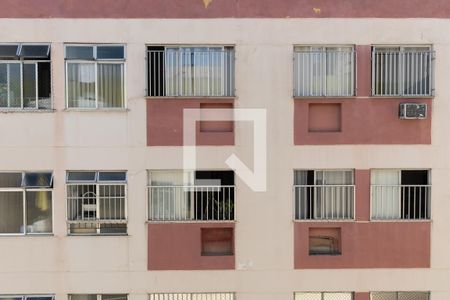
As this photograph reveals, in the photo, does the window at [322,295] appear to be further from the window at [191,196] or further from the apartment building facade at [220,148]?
the window at [191,196]

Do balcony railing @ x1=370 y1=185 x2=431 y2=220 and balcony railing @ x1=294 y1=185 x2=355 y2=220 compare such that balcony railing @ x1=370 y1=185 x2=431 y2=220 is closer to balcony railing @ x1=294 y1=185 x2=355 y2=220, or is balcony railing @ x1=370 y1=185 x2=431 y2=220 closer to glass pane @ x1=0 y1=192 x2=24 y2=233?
balcony railing @ x1=294 y1=185 x2=355 y2=220

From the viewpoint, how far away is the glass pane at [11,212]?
696 centimetres

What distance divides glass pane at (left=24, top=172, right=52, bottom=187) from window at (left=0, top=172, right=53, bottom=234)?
12 cm

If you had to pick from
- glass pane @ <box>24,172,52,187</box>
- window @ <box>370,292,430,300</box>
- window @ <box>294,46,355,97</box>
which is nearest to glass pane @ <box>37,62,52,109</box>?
glass pane @ <box>24,172,52,187</box>

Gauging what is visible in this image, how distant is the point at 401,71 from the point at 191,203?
14.0ft

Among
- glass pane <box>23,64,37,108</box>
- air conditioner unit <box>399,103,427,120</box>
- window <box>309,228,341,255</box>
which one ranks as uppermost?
glass pane <box>23,64,37,108</box>

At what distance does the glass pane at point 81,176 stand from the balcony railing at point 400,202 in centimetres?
482

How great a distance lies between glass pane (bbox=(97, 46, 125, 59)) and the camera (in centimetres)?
682

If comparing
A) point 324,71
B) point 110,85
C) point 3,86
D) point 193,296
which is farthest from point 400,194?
point 3,86

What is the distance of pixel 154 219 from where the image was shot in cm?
698

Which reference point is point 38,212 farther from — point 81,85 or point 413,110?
point 413,110

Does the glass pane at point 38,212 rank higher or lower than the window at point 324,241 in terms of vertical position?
higher

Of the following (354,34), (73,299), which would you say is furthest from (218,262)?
(354,34)

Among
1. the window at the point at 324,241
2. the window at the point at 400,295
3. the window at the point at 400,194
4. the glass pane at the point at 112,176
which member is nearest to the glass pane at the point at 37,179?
the glass pane at the point at 112,176
